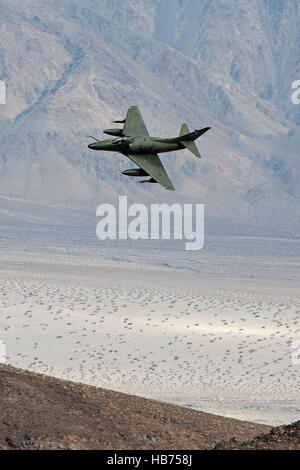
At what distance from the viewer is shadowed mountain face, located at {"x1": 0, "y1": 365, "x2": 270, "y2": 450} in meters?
41.2

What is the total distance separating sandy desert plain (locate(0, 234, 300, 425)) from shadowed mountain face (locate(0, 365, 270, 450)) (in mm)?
51735

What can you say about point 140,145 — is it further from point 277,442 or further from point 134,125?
point 277,442

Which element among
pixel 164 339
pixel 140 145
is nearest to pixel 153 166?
pixel 140 145

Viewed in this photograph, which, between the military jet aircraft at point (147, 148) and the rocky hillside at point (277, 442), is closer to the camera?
the rocky hillside at point (277, 442)

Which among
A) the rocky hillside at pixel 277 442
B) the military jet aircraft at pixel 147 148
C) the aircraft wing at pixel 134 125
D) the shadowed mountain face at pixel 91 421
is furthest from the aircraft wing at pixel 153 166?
the shadowed mountain face at pixel 91 421

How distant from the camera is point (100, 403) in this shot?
150 ft

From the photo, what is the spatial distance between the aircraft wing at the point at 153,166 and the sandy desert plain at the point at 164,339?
2442 inches

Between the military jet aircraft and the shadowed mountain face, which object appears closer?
the military jet aircraft

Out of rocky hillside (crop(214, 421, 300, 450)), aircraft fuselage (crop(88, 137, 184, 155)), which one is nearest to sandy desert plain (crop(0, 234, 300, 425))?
rocky hillside (crop(214, 421, 300, 450))

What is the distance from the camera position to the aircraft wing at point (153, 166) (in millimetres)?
38094

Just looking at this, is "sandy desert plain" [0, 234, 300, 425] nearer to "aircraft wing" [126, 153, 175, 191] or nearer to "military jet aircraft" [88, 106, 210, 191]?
"military jet aircraft" [88, 106, 210, 191]

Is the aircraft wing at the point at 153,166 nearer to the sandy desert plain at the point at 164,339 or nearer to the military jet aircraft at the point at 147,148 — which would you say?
the military jet aircraft at the point at 147,148
